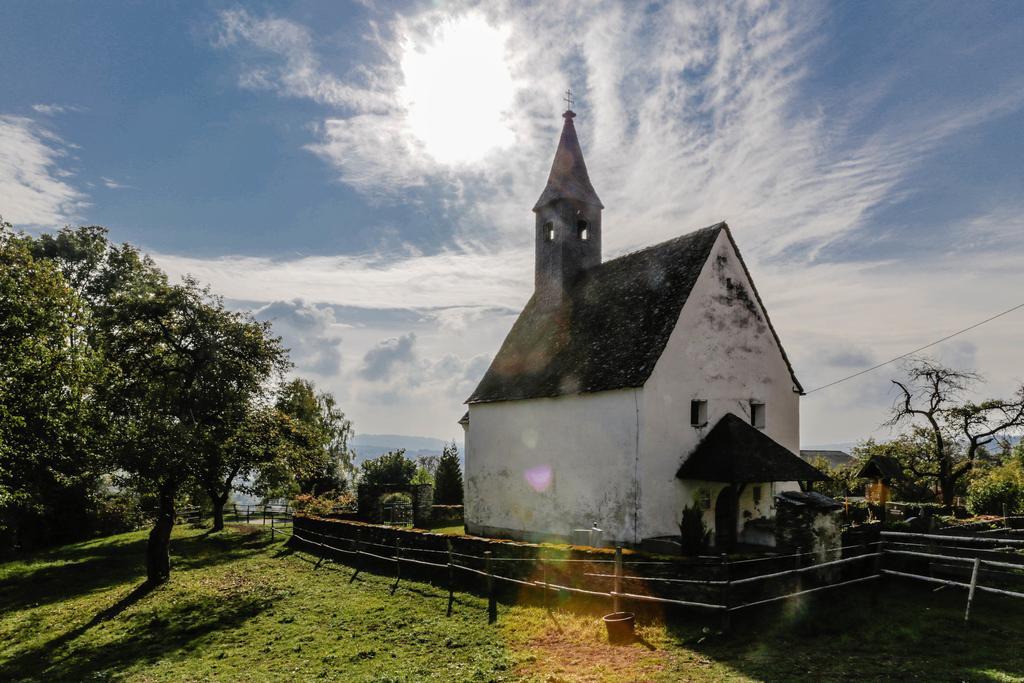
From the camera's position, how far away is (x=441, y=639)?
39.0ft

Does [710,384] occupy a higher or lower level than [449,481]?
higher

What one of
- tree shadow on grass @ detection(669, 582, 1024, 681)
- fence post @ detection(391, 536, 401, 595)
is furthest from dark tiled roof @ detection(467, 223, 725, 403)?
tree shadow on grass @ detection(669, 582, 1024, 681)

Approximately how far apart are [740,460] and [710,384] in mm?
2797

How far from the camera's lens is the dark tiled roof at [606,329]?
18.9 meters

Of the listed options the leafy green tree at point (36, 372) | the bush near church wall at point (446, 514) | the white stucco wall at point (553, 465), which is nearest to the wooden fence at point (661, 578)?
the white stucco wall at point (553, 465)

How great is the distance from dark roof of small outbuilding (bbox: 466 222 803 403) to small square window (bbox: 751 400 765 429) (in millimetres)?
2292

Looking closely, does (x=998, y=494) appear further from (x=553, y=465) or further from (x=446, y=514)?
(x=446, y=514)

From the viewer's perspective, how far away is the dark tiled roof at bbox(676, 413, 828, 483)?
56.4ft

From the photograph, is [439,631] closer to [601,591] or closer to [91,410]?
[601,591]

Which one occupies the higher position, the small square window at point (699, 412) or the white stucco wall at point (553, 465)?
the small square window at point (699, 412)

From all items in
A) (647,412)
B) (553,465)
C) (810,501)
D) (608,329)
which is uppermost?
(608,329)

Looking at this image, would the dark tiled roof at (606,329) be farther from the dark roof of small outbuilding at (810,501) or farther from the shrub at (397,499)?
the shrub at (397,499)

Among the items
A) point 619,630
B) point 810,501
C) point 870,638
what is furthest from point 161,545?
point 870,638

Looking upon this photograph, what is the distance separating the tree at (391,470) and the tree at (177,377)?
1722 cm
